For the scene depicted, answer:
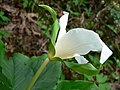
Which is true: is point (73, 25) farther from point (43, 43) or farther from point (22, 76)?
point (22, 76)

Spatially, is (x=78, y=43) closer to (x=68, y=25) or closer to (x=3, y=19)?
(x=3, y=19)

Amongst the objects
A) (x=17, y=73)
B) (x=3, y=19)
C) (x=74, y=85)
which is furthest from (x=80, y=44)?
(x=3, y=19)

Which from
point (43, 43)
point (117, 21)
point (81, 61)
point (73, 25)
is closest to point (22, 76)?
point (81, 61)

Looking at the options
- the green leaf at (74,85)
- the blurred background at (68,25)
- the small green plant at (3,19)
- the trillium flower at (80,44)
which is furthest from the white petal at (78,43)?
the small green plant at (3,19)

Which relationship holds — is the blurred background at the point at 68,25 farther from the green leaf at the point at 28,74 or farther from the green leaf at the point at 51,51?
the green leaf at the point at 51,51

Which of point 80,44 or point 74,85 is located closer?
point 80,44

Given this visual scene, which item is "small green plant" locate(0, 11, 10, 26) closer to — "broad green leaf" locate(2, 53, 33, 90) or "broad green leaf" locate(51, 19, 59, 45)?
"broad green leaf" locate(2, 53, 33, 90)

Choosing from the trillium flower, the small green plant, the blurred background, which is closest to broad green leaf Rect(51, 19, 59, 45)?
the trillium flower
